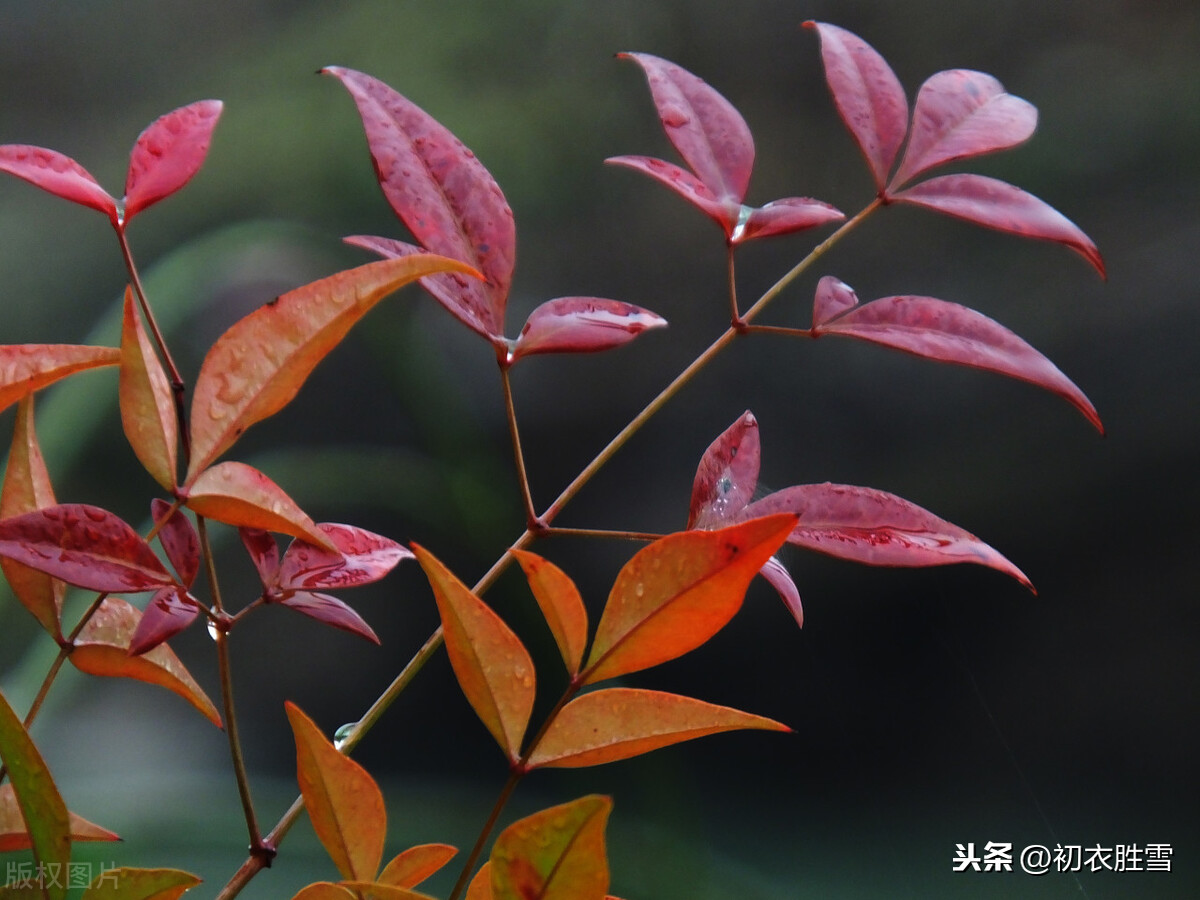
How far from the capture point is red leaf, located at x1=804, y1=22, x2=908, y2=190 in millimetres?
202

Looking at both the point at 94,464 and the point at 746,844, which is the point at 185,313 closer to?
the point at 94,464

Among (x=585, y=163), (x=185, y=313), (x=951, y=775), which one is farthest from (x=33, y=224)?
(x=951, y=775)

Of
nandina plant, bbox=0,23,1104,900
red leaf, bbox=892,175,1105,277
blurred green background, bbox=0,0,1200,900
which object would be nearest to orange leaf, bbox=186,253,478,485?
nandina plant, bbox=0,23,1104,900

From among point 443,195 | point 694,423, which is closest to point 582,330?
point 443,195

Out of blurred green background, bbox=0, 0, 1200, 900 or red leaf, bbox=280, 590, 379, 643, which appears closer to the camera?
red leaf, bbox=280, 590, 379, 643

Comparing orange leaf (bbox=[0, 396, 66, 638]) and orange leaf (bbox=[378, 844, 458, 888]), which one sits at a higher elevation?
orange leaf (bbox=[0, 396, 66, 638])

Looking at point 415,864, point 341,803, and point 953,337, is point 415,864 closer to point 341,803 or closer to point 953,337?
point 341,803

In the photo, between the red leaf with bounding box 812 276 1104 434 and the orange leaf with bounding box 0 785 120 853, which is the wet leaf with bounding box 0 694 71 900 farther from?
the red leaf with bounding box 812 276 1104 434

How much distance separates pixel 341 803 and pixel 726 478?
9 cm

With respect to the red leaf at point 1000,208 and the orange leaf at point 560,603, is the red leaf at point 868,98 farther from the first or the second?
the orange leaf at point 560,603

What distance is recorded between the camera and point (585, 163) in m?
0.72

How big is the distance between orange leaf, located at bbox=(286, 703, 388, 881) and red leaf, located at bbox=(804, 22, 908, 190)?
0.16 metres

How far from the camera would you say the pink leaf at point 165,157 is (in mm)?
167

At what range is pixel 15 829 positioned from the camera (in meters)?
0.18
